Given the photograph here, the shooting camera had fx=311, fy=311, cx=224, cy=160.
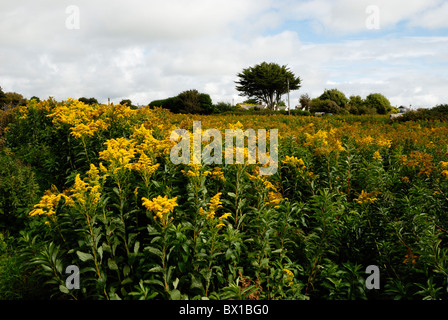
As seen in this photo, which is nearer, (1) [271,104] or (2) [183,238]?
(2) [183,238]

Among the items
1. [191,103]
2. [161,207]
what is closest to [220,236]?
[161,207]

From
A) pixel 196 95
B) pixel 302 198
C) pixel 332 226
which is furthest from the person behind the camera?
pixel 196 95

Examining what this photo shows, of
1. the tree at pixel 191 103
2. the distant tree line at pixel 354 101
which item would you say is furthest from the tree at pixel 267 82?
the tree at pixel 191 103

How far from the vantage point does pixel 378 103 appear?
193 feet

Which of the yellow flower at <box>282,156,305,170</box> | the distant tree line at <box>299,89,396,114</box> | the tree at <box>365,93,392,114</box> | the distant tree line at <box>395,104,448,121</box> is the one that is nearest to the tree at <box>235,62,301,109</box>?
the distant tree line at <box>299,89,396,114</box>

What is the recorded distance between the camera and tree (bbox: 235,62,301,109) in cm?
5538

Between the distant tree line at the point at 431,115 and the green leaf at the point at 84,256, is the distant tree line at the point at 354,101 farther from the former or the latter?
the green leaf at the point at 84,256

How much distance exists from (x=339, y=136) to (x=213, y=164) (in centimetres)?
379

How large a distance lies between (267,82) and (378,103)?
22081 millimetres

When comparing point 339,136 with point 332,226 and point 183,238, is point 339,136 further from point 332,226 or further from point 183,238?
point 183,238

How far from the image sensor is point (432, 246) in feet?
9.61
